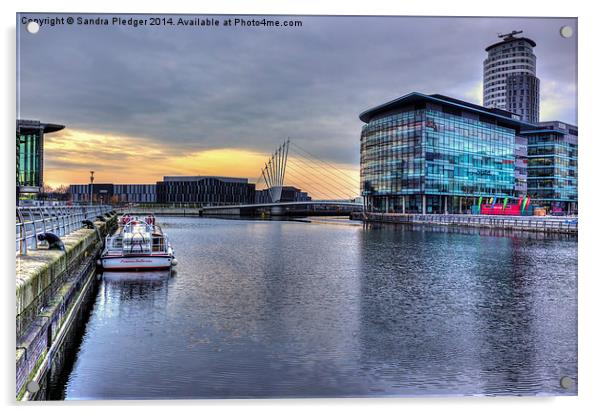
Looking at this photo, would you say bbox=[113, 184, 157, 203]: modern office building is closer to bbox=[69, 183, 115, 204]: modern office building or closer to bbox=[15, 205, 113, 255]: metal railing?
bbox=[69, 183, 115, 204]: modern office building

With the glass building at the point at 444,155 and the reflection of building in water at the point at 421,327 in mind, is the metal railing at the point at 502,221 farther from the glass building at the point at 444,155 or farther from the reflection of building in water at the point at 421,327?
the reflection of building in water at the point at 421,327

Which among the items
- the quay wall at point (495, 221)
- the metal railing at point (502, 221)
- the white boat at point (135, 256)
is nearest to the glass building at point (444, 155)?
the quay wall at point (495, 221)

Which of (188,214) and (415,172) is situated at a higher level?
(415,172)

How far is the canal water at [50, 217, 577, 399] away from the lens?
9.39 metres

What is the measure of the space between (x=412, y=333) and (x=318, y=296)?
5.66m

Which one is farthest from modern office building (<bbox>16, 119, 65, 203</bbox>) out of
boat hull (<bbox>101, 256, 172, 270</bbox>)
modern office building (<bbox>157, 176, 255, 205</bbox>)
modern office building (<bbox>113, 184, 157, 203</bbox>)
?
modern office building (<bbox>113, 184, 157, 203</bbox>)

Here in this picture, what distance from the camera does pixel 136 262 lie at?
2294 centimetres

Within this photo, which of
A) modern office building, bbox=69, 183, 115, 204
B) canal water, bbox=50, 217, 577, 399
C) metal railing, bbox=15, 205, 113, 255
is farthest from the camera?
modern office building, bbox=69, 183, 115, 204

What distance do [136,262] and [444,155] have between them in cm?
6733

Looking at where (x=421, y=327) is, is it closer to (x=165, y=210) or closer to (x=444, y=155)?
(x=444, y=155)

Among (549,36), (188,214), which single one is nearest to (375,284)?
(549,36)

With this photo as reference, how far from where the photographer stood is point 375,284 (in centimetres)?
2080

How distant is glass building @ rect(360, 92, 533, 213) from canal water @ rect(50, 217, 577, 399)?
57.5m
